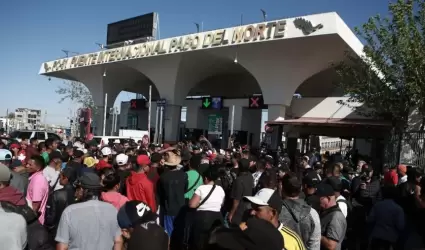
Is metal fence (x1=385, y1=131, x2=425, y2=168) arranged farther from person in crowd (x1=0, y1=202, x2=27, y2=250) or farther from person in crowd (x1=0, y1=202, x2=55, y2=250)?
person in crowd (x1=0, y1=202, x2=27, y2=250)

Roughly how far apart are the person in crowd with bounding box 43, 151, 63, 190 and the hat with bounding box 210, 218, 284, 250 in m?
4.39

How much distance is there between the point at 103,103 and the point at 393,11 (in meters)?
26.1

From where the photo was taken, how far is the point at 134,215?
2.87m

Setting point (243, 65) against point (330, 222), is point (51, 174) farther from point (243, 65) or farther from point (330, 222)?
point (243, 65)

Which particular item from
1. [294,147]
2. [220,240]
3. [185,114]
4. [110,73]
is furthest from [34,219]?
[110,73]

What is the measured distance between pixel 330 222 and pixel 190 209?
6.37 feet

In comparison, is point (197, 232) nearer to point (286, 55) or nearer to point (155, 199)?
point (155, 199)

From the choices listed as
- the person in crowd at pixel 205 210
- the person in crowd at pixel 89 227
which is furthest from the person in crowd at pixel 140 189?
the person in crowd at pixel 89 227

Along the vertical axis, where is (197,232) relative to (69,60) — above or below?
below

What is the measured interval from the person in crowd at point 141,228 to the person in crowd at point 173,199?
2549mm

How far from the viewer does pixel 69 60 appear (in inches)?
1260

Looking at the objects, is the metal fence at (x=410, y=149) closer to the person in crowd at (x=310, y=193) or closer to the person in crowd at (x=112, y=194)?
the person in crowd at (x=310, y=193)

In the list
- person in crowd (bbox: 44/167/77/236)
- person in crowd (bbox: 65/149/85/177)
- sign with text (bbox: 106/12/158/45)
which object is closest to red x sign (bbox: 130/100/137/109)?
sign with text (bbox: 106/12/158/45)

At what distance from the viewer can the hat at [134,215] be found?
278 cm
